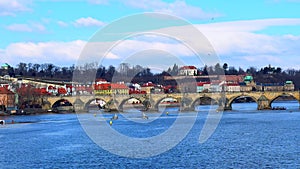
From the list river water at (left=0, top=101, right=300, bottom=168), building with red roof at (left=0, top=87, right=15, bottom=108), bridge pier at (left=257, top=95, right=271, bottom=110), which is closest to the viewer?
river water at (left=0, top=101, right=300, bottom=168)

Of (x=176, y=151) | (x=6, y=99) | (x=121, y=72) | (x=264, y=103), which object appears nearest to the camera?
(x=176, y=151)

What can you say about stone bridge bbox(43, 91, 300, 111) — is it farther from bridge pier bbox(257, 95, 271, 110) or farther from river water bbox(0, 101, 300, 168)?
river water bbox(0, 101, 300, 168)

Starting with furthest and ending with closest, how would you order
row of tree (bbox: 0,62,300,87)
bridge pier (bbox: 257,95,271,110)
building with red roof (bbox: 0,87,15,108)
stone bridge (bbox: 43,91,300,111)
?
row of tree (bbox: 0,62,300,87)
building with red roof (bbox: 0,87,15,108)
stone bridge (bbox: 43,91,300,111)
bridge pier (bbox: 257,95,271,110)

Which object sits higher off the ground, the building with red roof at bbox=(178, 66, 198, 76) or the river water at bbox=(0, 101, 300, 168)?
the building with red roof at bbox=(178, 66, 198, 76)

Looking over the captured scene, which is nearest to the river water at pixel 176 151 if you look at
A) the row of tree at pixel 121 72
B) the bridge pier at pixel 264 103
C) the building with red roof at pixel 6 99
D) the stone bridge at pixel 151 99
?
the bridge pier at pixel 264 103

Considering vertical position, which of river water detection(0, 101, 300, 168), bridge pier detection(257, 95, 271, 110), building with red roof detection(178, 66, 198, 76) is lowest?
river water detection(0, 101, 300, 168)

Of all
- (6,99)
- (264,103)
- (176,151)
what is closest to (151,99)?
(264,103)

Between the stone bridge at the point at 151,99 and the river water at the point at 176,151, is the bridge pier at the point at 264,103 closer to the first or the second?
the stone bridge at the point at 151,99

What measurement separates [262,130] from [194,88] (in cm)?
9925

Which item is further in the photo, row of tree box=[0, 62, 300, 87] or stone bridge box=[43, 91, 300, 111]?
row of tree box=[0, 62, 300, 87]

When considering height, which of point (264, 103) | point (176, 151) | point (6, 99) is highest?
point (6, 99)

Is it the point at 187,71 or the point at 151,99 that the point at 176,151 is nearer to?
the point at 151,99

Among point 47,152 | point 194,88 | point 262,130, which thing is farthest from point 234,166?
point 194,88

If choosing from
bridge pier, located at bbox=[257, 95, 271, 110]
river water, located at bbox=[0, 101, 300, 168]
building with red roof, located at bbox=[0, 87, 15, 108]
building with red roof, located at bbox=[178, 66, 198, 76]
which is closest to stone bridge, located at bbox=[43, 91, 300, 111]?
bridge pier, located at bbox=[257, 95, 271, 110]
